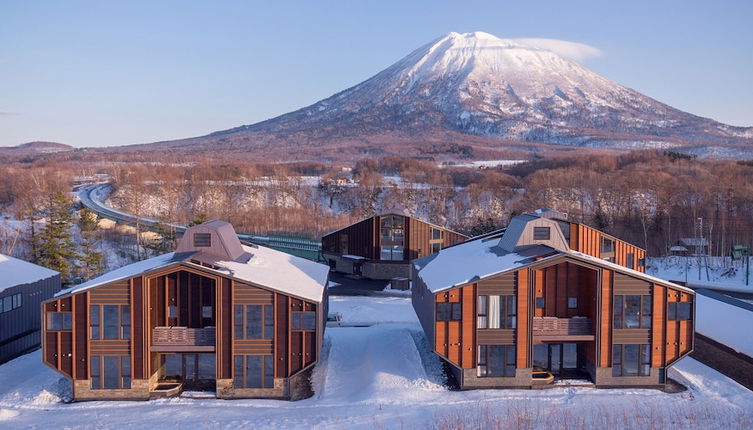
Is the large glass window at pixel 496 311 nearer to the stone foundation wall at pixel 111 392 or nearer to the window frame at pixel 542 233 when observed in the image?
the window frame at pixel 542 233

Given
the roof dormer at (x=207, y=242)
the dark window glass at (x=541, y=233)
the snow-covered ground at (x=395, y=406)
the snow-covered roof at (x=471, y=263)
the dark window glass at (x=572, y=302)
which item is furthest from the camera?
the dark window glass at (x=541, y=233)

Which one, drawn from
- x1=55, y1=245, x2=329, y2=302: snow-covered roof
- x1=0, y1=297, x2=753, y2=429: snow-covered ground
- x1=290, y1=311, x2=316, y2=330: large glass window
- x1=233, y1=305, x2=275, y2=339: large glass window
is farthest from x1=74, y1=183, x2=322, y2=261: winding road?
x1=290, y1=311, x2=316, y2=330: large glass window

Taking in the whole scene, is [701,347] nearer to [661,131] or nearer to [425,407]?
[425,407]

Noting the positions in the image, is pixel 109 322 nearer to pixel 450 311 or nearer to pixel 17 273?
pixel 17 273

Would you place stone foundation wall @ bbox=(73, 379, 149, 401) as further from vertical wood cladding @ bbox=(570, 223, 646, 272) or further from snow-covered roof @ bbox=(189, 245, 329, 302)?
vertical wood cladding @ bbox=(570, 223, 646, 272)

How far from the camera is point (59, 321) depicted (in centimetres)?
1825

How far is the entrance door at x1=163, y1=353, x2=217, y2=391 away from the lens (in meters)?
19.5

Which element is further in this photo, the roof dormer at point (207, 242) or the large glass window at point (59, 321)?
the roof dormer at point (207, 242)

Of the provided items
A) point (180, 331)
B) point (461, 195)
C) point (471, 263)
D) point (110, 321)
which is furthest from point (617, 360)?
point (461, 195)

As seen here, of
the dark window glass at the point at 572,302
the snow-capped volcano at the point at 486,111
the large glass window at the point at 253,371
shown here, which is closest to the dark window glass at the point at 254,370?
the large glass window at the point at 253,371

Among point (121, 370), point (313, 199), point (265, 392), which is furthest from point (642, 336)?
point (313, 199)

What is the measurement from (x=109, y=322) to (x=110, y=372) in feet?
Result: 4.84

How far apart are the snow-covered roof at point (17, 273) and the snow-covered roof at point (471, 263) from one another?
1483 centimetres

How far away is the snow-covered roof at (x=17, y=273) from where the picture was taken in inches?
905
